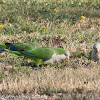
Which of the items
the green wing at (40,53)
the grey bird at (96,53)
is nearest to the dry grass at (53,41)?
the grey bird at (96,53)

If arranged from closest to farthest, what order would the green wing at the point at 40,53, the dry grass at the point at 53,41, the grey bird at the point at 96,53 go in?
1. the dry grass at the point at 53,41
2. the green wing at the point at 40,53
3. the grey bird at the point at 96,53

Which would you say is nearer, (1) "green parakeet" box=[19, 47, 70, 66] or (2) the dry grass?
(2) the dry grass

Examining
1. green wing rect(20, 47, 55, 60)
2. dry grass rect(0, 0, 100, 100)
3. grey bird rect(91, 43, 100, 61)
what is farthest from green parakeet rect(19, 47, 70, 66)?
grey bird rect(91, 43, 100, 61)

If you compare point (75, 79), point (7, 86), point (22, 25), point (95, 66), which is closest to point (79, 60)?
point (95, 66)

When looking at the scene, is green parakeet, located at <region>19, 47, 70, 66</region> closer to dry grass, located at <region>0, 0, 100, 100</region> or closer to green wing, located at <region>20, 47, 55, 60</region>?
green wing, located at <region>20, 47, 55, 60</region>

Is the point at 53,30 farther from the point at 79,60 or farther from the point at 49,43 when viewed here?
the point at 79,60

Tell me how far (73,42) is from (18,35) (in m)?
1.85

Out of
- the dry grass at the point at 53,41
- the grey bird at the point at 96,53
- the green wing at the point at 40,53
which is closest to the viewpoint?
the dry grass at the point at 53,41

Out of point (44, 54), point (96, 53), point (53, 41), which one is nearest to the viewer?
point (44, 54)

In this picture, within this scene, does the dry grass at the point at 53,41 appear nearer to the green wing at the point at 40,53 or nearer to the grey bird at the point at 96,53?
the grey bird at the point at 96,53

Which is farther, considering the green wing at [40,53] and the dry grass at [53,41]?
the green wing at [40,53]

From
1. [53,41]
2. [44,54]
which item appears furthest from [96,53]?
[53,41]

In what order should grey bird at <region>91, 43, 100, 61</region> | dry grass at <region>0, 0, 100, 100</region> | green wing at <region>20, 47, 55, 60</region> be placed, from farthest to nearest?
grey bird at <region>91, 43, 100, 61</region> → green wing at <region>20, 47, 55, 60</region> → dry grass at <region>0, 0, 100, 100</region>

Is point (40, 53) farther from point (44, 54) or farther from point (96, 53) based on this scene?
point (96, 53)
